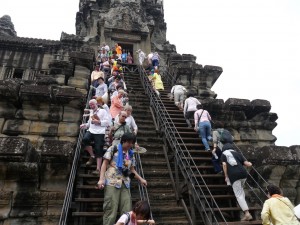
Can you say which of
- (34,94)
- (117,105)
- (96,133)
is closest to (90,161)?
(96,133)

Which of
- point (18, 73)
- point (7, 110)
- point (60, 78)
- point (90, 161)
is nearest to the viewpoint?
point (90, 161)

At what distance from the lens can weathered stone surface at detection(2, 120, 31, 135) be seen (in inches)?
257

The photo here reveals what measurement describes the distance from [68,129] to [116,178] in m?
3.30

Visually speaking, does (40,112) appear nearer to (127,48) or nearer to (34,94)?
(34,94)

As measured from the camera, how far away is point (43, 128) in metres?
6.72

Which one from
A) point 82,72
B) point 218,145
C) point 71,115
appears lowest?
point 218,145

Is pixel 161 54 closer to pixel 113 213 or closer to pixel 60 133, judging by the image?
pixel 60 133

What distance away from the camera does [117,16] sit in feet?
52.5

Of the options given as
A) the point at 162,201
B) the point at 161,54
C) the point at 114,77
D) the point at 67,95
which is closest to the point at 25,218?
the point at 162,201

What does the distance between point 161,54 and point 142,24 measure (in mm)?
2368

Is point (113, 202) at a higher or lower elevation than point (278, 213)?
higher

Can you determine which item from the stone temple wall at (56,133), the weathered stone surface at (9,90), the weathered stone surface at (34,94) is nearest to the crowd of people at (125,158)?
the stone temple wall at (56,133)

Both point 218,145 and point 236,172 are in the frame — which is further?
point 218,145

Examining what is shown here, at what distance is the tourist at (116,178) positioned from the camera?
3.78 m
